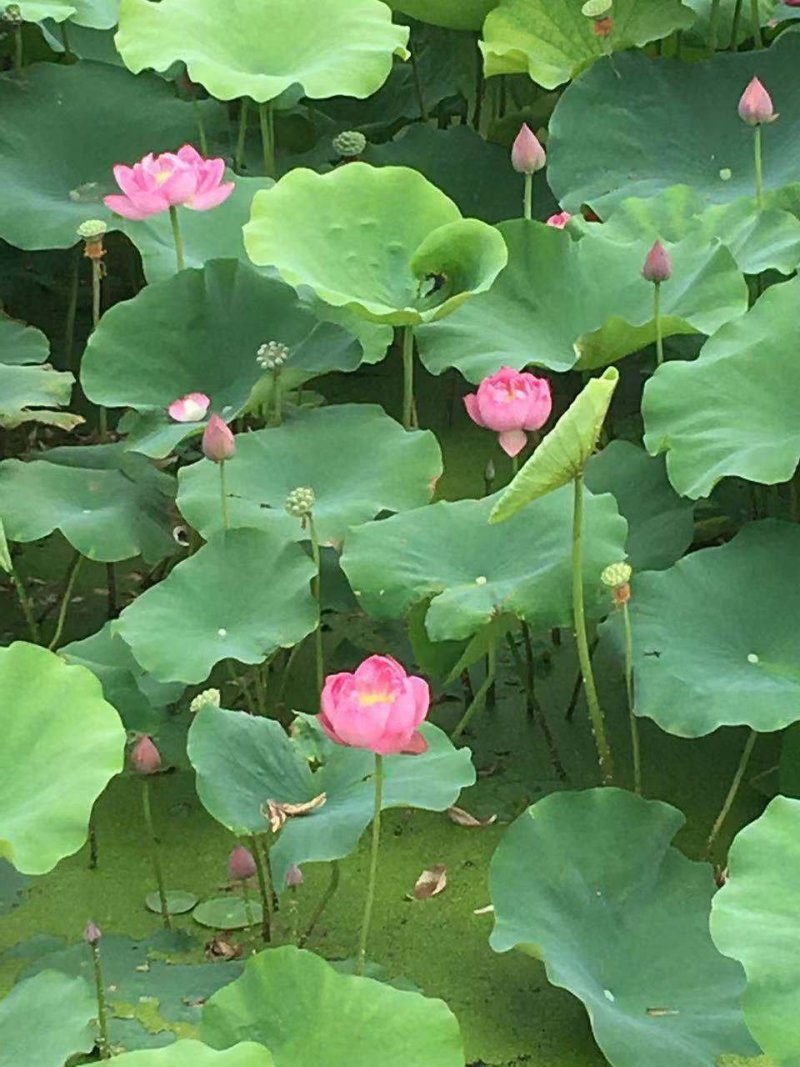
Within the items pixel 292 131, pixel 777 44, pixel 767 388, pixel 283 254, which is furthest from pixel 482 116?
pixel 767 388

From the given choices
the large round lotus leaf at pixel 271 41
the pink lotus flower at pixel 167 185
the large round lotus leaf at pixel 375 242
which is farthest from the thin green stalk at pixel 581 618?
the large round lotus leaf at pixel 271 41

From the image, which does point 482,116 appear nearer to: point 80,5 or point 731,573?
point 80,5

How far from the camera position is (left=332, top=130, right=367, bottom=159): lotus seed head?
2410mm

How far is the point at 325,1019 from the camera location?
3.99 feet

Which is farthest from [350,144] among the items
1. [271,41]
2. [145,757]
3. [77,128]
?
[145,757]

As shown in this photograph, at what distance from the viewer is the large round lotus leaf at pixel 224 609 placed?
4.96 ft

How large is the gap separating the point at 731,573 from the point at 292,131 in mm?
1330

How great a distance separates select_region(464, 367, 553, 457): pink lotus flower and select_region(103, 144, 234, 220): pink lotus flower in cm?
43

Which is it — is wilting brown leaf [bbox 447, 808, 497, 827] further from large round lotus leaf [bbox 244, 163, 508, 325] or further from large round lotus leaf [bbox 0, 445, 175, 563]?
large round lotus leaf [bbox 244, 163, 508, 325]

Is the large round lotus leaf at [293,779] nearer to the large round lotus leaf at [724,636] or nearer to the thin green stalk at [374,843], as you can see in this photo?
the thin green stalk at [374,843]

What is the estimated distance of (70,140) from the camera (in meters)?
2.40

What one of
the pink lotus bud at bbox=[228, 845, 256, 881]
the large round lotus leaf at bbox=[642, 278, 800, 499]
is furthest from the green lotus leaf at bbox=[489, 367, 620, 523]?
the pink lotus bud at bbox=[228, 845, 256, 881]

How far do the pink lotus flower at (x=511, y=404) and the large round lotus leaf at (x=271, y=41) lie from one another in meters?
0.59

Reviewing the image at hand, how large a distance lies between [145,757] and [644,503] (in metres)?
0.63
